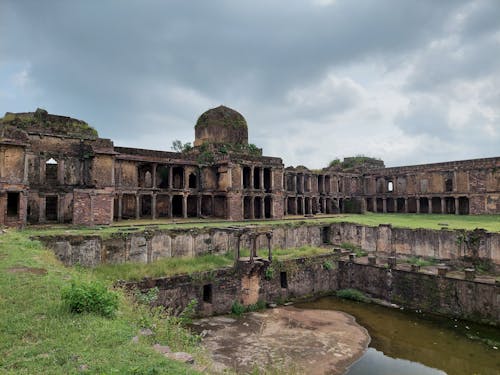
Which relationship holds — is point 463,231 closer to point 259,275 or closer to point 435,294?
point 435,294

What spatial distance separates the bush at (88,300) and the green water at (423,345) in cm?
988

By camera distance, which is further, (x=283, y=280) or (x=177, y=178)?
(x=177, y=178)

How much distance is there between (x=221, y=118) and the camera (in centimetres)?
3784

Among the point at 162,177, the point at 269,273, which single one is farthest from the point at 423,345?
the point at 162,177

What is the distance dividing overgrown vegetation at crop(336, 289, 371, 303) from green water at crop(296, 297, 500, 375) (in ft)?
5.37

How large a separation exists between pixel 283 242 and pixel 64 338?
69.0 ft

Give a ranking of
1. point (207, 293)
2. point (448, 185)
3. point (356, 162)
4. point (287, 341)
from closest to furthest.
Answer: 1. point (287, 341)
2. point (207, 293)
3. point (448, 185)
4. point (356, 162)

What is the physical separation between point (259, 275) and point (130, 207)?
16.2 m

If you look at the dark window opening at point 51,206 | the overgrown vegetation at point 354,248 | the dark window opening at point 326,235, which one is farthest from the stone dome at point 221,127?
the overgrown vegetation at point 354,248

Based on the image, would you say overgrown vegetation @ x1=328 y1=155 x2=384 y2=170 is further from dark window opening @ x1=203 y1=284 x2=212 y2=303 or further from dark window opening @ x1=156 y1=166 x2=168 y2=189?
dark window opening @ x1=203 y1=284 x2=212 y2=303

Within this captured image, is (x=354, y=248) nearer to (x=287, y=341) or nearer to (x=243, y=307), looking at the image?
(x=243, y=307)

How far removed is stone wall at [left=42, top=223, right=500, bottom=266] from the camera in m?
17.8

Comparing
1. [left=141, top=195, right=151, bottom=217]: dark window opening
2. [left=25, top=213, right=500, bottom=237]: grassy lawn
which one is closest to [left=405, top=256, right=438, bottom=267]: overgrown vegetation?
[left=25, top=213, right=500, bottom=237]: grassy lawn

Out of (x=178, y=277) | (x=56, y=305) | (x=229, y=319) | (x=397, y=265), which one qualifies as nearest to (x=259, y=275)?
(x=229, y=319)
